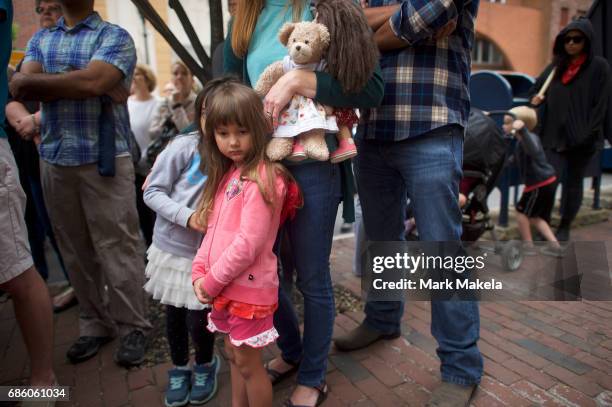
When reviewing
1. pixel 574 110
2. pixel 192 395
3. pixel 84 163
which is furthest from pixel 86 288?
pixel 574 110

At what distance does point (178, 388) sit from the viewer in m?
2.15

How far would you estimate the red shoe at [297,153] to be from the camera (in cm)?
167

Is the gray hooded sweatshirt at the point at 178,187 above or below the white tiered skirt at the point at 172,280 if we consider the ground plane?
above

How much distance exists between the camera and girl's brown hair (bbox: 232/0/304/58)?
69.3 inches

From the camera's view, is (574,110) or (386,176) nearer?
(386,176)

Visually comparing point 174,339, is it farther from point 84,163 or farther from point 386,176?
point 386,176

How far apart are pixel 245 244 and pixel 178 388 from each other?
1.04m

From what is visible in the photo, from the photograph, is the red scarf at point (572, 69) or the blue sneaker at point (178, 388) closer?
the blue sneaker at point (178, 388)

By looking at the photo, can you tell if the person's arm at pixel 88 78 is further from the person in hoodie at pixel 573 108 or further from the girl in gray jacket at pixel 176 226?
the person in hoodie at pixel 573 108

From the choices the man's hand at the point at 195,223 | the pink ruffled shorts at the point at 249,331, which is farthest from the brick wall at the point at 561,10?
the pink ruffled shorts at the point at 249,331

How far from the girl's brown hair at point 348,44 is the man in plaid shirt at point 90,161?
1332mm

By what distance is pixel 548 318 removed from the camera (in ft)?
9.70

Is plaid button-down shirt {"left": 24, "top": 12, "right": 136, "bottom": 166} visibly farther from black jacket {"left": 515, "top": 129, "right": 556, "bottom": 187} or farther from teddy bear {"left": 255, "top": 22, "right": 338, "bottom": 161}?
black jacket {"left": 515, "top": 129, "right": 556, "bottom": 187}

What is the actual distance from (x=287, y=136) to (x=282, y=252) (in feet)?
3.65
